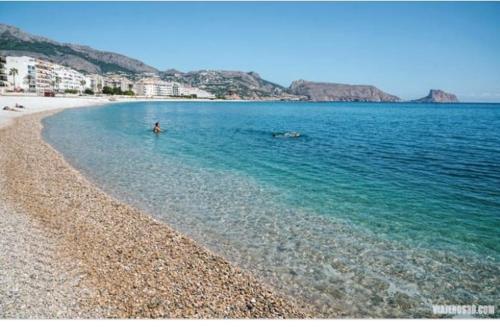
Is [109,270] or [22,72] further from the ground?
[22,72]

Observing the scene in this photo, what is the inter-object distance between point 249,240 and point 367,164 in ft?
49.8

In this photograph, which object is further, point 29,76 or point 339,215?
point 29,76

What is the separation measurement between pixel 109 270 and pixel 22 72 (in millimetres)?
182063

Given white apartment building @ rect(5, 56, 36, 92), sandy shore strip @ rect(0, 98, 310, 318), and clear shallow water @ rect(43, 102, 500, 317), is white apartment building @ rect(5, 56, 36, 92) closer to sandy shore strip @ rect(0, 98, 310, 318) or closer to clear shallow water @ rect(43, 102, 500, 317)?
clear shallow water @ rect(43, 102, 500, 317)

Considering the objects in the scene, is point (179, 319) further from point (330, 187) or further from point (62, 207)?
point (330, 187)

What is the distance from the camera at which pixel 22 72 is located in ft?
506

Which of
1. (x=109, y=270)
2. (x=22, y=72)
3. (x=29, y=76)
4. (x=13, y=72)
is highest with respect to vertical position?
(x=22, y=72)

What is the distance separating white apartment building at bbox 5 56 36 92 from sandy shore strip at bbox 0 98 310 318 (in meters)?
169

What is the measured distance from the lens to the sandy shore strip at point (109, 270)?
6.56m

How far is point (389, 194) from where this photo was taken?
53.0ft

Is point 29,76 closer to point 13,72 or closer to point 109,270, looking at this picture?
point 13,72

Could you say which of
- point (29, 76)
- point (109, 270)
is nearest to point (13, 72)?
point (29, 76)

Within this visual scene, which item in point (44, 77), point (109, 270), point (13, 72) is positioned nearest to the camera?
point (109, 270)
